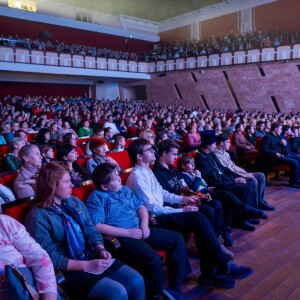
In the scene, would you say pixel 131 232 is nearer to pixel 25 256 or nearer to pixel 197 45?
pixel 25 256

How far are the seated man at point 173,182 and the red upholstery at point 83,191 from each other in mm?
723

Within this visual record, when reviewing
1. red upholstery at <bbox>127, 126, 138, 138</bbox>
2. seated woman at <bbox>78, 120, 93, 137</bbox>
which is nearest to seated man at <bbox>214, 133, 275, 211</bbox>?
seated woman at <bbox>78, 120, 93, 137</bbox>

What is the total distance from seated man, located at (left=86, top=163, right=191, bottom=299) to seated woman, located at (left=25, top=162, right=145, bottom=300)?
19cm

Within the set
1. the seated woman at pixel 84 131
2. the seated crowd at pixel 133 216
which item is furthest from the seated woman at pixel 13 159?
the seated woman at pixel 84 131

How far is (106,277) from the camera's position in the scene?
1793 mm

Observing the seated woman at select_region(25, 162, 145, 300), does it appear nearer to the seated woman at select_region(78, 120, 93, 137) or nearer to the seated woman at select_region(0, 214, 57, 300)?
the seated woman at select_region(0, 214, 57, 300)

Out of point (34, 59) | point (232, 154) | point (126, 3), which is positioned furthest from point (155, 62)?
point (232, 154)

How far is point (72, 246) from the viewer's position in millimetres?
1889

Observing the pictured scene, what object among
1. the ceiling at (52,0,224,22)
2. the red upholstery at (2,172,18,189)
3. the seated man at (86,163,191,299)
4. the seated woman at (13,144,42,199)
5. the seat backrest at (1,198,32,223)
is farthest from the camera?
the ceiling at (52,0,224,22)

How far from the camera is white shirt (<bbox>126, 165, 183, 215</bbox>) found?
2.58 meters

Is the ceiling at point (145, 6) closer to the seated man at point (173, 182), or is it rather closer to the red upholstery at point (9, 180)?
the red upholstery at point (9, 180)

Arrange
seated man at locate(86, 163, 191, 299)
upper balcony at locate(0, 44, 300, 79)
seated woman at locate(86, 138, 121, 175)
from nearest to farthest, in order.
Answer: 1. seated man at locate(86, 163, 191, 299)
2. seated woman at locate(86, 138, 121, 175)
3. upper balcony at locate(0, 44, 300, 79)

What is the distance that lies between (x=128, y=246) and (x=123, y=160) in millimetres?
2285

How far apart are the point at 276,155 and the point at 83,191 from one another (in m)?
3.58
